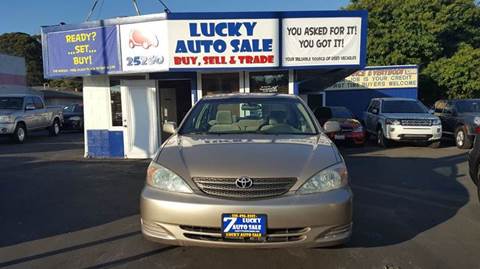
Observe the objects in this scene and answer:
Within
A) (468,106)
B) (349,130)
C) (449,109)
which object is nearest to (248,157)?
(349,130)

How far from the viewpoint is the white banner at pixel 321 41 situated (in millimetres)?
9867

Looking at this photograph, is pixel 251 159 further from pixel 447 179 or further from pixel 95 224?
pixel 447 179

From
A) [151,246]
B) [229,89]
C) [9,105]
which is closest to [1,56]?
[9,105]

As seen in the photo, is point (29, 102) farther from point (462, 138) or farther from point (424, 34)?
point (424, 34)

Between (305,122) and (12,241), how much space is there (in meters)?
3.77

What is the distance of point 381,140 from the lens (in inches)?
542

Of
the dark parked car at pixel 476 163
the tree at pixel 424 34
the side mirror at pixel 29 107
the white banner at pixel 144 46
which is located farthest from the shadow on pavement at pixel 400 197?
the tree at pixel 424 34

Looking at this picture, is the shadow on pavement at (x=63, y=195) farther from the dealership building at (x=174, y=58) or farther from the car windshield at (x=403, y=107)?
the car windshield at (x=403, y=107)

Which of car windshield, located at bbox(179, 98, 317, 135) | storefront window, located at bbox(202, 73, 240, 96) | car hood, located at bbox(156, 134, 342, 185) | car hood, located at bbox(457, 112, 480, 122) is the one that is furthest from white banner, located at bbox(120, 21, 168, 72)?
car hood, located at bbox(457, 112, 480, 122)

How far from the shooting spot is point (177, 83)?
1238cm

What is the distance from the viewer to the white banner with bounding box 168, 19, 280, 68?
385 inches

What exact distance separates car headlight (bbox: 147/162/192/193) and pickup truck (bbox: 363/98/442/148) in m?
10.8

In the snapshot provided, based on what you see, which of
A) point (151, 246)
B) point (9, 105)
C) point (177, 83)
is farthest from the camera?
point (9, 105)

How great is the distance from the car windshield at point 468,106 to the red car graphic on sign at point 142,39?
35.6ft
